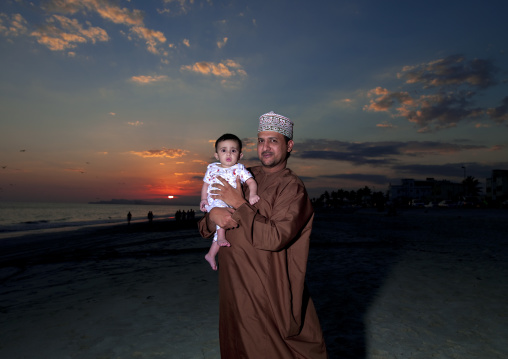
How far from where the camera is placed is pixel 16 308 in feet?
24.7

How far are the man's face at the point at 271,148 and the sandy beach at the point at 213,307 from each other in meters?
3.36

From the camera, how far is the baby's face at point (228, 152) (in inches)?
119

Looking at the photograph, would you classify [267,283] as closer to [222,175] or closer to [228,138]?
[222,175]

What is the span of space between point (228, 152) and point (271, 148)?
481mm

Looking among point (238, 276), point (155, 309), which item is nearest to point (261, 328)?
point (238, 276)

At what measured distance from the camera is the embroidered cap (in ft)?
8.87

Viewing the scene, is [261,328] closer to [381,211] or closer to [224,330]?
[224,330]

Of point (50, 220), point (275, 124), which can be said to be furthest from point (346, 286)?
point (50, 220)

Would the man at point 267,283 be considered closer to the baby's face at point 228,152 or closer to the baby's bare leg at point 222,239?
the baby's bare leg at point 222,239

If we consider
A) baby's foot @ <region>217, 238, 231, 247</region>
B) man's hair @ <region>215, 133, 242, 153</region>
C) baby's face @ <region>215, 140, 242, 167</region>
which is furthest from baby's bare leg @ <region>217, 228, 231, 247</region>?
man's hair @ <region>215, 133, 242, 153</region>

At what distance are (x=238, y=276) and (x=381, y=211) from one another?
5535 cm

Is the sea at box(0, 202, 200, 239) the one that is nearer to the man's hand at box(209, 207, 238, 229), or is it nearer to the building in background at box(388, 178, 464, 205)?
the man's hand at box(209, 207, 238, 229)

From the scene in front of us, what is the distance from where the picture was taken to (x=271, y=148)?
2711 millimetres

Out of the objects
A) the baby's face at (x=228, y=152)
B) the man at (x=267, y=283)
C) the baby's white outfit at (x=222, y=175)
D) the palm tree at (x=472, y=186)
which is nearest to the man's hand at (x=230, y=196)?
the man at (x=267, y=283)
